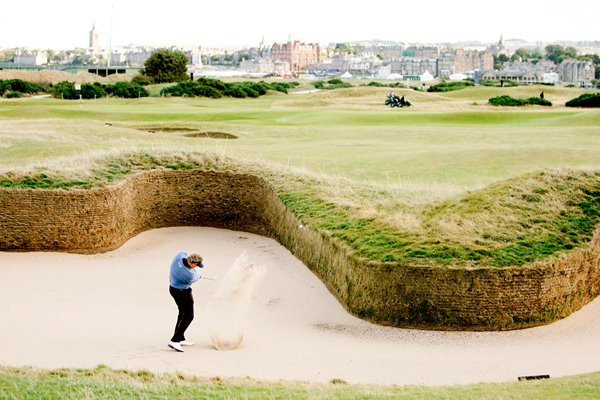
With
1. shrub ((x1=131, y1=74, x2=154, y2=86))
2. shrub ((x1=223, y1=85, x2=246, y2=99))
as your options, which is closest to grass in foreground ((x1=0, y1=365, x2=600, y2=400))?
shrub ((x1=223, y1=85, x2=246, y2=99))

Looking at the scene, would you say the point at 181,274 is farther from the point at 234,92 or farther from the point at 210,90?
the point at 234,92

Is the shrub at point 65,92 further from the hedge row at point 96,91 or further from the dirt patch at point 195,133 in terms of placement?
the dirt patch at point 195,133

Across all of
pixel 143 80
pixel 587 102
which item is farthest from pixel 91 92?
pixel 587 102

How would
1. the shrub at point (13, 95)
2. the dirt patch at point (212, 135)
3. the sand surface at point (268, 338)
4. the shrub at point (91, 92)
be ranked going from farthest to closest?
the shrub at point (13, 95)
the shrub at point (91, 92)
the dirt patch at point (212, 135)
the sand surface at point (268, 338)

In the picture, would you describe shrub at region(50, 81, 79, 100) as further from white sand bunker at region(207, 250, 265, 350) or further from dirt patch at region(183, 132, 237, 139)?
white sand bunker at region(207, 250, 265, 350)

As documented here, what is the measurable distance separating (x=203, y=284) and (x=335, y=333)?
4720mm

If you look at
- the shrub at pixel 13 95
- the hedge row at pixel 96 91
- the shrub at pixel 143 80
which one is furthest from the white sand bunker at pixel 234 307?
the shrub at pixel 143 80

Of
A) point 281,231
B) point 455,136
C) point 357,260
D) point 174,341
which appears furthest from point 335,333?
point 455,136

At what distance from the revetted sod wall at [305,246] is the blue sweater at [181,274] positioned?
3.36m

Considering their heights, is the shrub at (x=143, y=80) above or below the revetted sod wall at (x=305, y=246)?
above

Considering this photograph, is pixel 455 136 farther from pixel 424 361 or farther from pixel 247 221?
pixel 424 361

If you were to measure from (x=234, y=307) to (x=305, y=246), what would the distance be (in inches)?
236

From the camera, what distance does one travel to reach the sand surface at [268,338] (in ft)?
44.7

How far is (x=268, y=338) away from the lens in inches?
614
